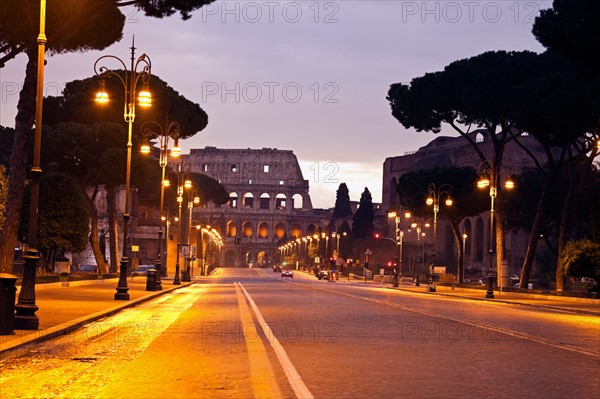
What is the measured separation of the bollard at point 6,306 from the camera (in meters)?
14.9

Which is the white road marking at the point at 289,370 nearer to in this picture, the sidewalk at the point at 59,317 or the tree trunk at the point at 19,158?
the sidewalk at the point at 59,317

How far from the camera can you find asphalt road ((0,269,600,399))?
9.62 meters

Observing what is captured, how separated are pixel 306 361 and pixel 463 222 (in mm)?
125569

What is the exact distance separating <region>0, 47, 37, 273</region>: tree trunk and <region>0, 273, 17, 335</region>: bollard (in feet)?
54.1

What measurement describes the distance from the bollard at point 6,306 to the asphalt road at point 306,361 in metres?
0.76

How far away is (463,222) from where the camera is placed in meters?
135

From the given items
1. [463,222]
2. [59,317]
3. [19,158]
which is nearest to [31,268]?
[59,317]

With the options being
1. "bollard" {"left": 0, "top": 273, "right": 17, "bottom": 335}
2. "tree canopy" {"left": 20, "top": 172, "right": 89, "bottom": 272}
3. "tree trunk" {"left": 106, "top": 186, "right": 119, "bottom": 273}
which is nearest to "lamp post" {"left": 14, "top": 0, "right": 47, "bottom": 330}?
"bollard" {"left": 0, "top": 273, "right": 17, "bottom": 335}

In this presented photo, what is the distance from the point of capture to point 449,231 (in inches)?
5226

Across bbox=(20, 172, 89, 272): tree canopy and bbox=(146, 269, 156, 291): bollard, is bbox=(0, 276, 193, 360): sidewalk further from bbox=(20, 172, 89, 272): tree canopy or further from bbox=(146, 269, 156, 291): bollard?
bbox=(20, 172, 89, 272): tree canopy

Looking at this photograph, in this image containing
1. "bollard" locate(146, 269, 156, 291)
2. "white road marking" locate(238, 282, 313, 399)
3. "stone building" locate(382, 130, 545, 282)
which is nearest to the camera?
"white road marking" locate(238, 282, 313, 399)

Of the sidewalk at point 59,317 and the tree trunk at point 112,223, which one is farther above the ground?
the tree trunk at point 112,223

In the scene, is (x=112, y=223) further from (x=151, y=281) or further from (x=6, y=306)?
(x=6, y=306)

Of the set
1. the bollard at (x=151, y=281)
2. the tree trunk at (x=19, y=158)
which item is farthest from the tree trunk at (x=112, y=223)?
the tree trunk at (x=19, y=158)
